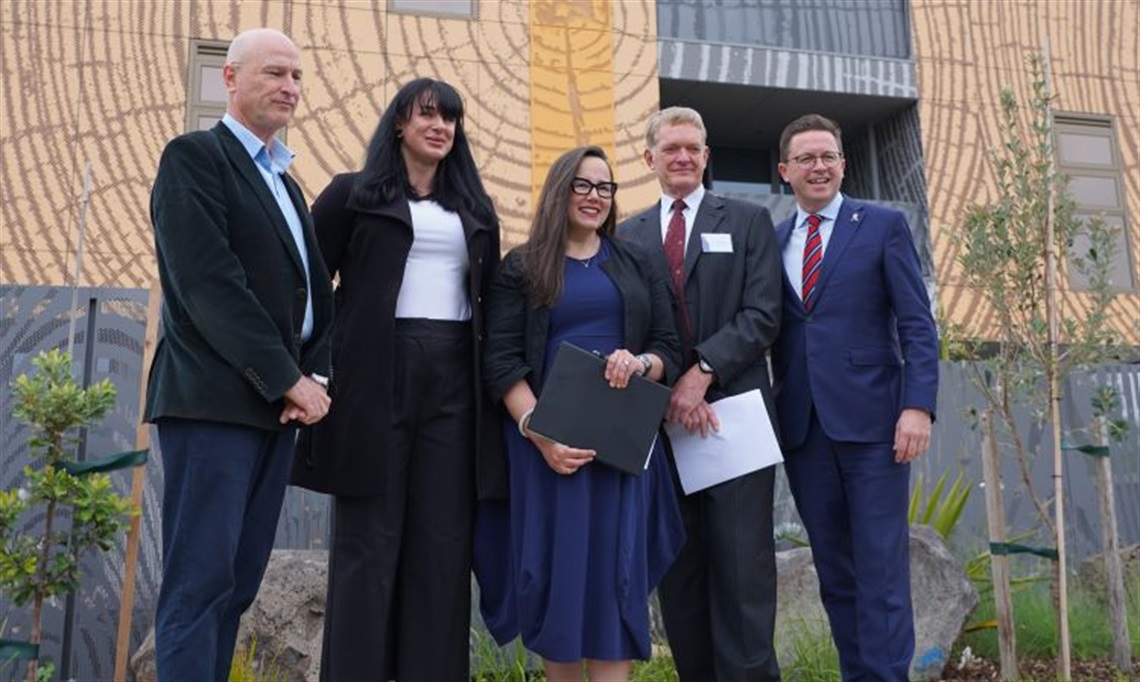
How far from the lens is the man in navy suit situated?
131 inches

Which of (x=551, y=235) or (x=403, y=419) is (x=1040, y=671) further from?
(x=403, y=419)

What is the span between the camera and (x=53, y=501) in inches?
171

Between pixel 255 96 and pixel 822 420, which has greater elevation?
pixel 255 96

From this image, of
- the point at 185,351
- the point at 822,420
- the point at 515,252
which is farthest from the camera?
the point at 822,420

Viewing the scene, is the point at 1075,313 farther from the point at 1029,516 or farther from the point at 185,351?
the point at 185,351

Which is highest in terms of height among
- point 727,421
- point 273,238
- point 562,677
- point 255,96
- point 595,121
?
point 595,121

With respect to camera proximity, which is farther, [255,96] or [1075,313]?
[1075,313]

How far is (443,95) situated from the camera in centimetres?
303

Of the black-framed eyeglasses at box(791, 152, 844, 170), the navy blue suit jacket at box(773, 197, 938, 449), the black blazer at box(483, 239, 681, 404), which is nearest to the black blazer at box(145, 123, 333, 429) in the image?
the black blazer at box(483, 239, 681, 404)

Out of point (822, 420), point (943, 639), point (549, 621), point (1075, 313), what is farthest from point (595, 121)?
point (549, 621)

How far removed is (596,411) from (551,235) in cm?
58

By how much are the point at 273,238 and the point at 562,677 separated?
151 cm

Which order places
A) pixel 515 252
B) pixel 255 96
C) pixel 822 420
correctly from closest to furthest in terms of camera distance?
1. pixel 255 96
2. pixel 515 252
3. pixel 822 420

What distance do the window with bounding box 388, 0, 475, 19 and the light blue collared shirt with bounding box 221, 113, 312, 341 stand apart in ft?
31.2
